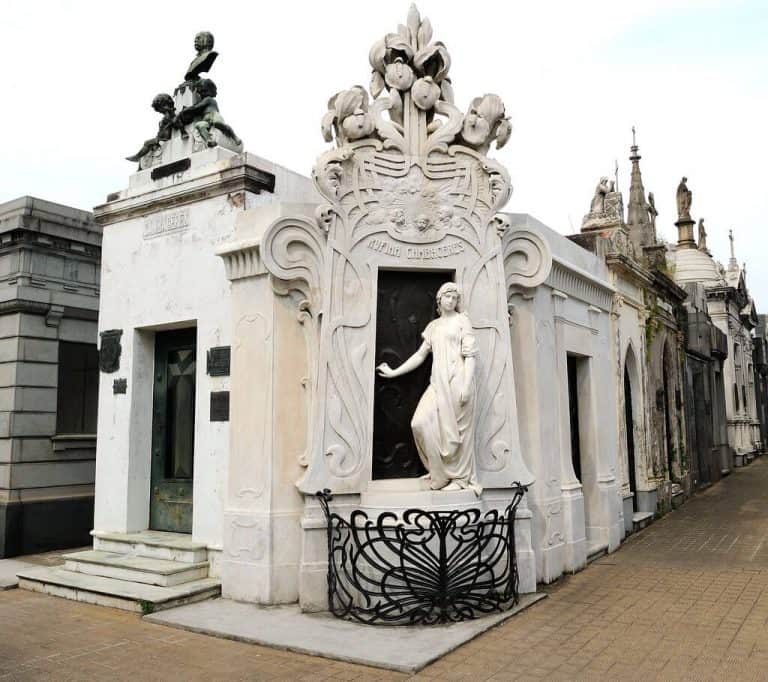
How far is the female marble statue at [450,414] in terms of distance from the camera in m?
6.59

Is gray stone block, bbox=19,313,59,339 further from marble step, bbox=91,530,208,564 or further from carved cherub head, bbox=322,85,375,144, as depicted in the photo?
carved cherub head, bbox=322,85,375,144

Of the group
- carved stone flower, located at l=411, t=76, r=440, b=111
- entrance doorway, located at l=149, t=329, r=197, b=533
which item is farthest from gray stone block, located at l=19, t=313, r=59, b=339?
carved stone flower, located at l=411, t=76, r=440, b=111

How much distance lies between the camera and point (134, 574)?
7152 mm

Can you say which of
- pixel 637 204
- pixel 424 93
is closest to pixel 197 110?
pixel 424 93

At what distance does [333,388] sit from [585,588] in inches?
133

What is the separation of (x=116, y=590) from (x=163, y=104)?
559 cm

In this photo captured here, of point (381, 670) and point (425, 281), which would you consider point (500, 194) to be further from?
point (381, 670)

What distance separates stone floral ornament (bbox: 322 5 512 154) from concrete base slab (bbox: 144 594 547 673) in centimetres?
455

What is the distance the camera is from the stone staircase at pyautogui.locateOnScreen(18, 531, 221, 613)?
665cm

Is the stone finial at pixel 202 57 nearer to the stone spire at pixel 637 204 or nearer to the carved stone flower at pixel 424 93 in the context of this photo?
the carved stone flower at pixel 424 93

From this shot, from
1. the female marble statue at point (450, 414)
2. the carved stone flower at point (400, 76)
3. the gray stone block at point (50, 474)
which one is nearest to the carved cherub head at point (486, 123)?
the carved stone flower at point (400, 76)

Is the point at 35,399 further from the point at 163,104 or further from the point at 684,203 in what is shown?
the point at 684,203

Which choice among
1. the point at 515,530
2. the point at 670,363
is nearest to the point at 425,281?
the point at 515,530

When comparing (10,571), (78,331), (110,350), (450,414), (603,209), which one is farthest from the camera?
(603,209)
